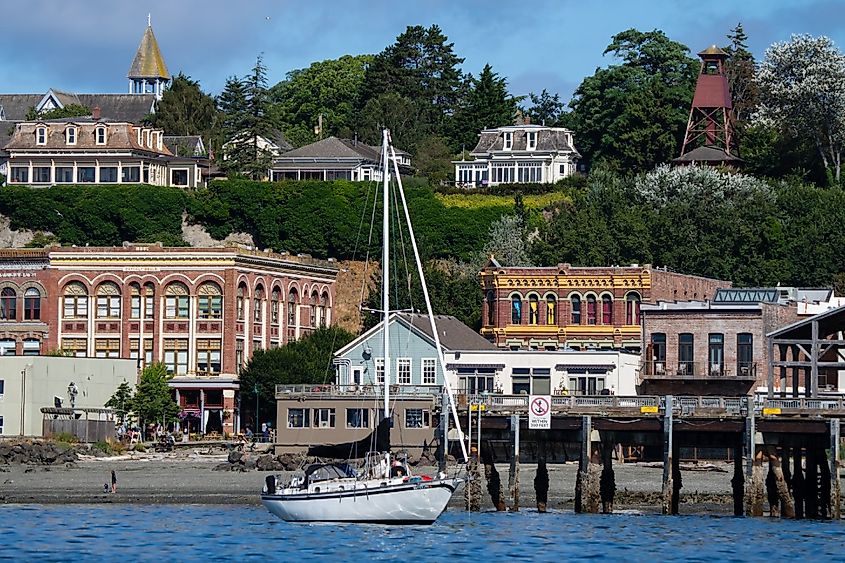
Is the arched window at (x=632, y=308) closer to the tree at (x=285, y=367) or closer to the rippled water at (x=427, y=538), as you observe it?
the tree at (x=285, y=367)

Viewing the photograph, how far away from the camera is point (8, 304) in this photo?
130 meters

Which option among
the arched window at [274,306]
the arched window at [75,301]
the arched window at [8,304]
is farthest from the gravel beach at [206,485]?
the arched window at [274,306]

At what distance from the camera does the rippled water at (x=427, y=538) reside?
65312 mm

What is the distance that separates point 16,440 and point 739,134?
230ft

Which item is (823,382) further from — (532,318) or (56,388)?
(56,388)

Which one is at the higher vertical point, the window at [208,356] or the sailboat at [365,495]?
the window at [208,356]

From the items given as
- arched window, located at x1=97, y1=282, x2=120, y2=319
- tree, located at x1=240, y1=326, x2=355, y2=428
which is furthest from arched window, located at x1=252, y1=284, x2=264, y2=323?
arched window, located at x1=97, y1=282, x2=120, y2=319

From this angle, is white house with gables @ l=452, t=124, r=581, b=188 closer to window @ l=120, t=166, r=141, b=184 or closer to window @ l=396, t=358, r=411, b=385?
window @ l=120, t=166, r=141, b=184

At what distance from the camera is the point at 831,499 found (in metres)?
72.2

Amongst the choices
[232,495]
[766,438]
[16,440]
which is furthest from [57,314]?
[766,438]

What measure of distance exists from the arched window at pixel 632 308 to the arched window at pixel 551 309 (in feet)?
14.0

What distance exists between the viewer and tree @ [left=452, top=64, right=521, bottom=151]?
17638cm

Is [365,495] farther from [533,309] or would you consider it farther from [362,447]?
[533,309]

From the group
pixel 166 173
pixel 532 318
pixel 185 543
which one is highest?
pixel 166 173
